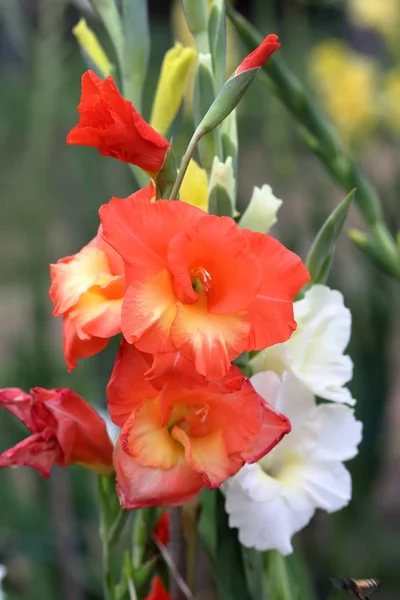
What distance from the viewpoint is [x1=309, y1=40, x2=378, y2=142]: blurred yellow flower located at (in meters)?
1.37

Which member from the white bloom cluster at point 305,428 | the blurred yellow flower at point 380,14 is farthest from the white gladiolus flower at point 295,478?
the blurred yellow flower at point 380,14

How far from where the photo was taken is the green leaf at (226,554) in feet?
1.10

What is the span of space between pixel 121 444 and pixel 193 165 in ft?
0.38

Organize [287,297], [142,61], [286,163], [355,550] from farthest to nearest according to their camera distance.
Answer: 1. [286,163]
2. [355,550]
3. [142,61]
4. [287,297]

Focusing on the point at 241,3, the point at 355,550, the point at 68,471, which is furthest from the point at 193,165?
the point at 241,3

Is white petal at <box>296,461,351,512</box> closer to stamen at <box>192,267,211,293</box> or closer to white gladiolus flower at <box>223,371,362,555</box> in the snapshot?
white gladiolus flower at <box>223,371,362,555</box>

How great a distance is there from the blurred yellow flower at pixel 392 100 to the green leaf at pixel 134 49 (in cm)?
99

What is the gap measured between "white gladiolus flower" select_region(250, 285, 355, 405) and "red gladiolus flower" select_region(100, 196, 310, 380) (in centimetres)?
6

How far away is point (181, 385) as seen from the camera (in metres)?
0.27

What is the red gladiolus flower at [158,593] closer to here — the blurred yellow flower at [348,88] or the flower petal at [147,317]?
the flower petal at [147,317]

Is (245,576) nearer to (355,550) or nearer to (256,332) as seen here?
(256,332)

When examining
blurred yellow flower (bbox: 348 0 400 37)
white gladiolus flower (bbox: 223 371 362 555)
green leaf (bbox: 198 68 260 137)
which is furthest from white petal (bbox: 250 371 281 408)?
blurred yellow flower (bbox: 348 0 400 37)

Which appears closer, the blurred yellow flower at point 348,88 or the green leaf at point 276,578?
the green leaf at point 276,578

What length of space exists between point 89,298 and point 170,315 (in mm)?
41
